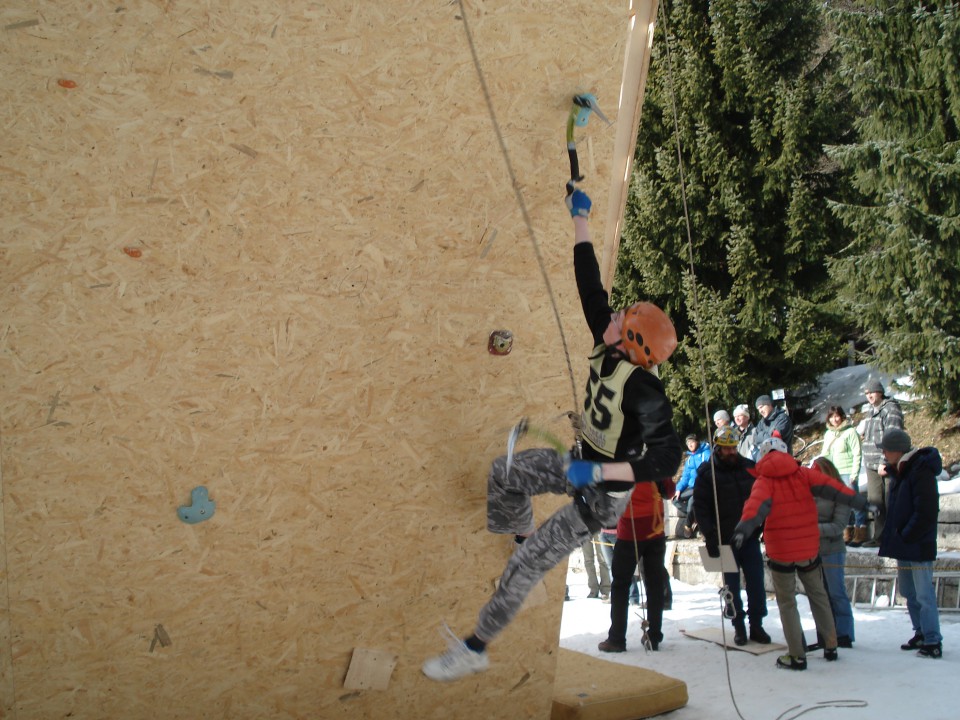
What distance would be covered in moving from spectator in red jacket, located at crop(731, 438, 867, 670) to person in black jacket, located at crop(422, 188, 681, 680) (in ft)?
9.89

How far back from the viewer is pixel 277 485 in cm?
475

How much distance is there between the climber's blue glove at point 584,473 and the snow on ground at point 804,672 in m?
1.57

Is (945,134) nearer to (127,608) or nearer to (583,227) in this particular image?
(583,227)

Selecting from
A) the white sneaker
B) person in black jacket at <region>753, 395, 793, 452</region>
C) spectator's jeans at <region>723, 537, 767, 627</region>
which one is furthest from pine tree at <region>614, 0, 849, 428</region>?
the white sneaker

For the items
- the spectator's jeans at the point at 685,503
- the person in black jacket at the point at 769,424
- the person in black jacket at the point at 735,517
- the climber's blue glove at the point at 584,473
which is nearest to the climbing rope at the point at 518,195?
the climber's blue glove at the point at 584,473

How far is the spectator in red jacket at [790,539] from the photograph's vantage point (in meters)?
7.16

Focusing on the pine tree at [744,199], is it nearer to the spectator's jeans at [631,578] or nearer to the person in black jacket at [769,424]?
the person in black jacket at [769,424]

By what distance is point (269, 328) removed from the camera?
4672 millimetres

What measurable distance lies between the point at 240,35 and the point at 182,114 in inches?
19.2

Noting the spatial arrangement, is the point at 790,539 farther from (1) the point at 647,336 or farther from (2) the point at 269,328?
(2) the point at 269,328

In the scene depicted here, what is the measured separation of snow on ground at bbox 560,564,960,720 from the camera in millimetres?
6074

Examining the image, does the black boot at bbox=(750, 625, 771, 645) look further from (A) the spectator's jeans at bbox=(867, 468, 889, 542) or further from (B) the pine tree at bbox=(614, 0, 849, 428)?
(B) the pine tree at bbox=(614, 0, 849, 428)

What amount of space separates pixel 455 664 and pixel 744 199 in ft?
43.7

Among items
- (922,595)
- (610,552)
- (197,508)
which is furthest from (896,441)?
(197,508)
